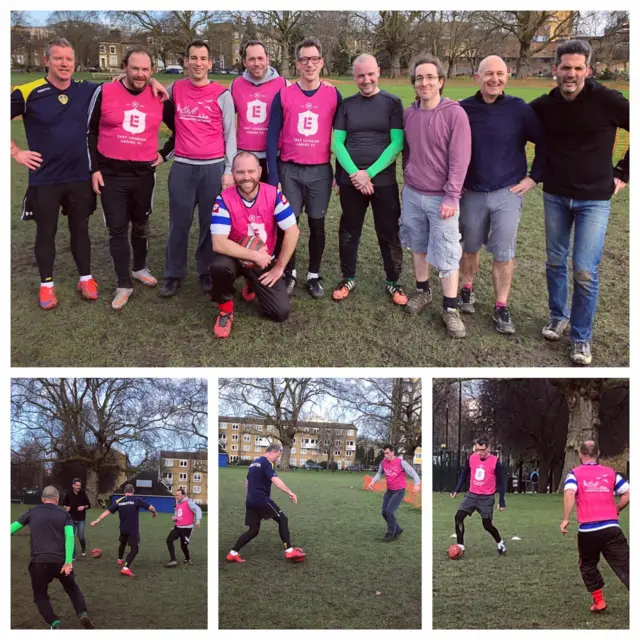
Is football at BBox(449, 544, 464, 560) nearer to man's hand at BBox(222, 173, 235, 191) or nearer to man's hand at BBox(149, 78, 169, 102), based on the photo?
man's hand at BBox(222, 173, 235, 191)

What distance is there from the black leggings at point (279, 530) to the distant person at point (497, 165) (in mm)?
2363

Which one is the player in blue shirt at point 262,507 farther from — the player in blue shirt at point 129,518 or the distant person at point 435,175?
the distant person at point 435,175

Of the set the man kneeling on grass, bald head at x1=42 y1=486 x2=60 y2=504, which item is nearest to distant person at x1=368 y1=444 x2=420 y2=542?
the man kneeling on grass

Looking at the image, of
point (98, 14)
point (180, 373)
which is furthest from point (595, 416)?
point (98, 14)

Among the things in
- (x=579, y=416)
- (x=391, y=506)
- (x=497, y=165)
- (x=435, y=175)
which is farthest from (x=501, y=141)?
(x=391, y=506)

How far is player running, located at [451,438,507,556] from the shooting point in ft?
15.0

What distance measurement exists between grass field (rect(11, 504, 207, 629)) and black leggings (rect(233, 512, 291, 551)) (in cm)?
30

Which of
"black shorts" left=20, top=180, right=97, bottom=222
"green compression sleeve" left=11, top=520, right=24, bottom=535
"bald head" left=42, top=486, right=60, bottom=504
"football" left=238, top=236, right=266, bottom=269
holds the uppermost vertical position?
"black shorts" left=20, top=180, right=97, bottom=222

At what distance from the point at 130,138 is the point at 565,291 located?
10.9ft

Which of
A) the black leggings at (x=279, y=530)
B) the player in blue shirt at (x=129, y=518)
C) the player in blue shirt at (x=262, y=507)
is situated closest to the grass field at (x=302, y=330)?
the player in blue shirt at (x=262, y=507)

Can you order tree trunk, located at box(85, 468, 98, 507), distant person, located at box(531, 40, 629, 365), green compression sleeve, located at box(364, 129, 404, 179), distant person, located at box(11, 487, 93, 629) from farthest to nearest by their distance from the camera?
tree trunk, located at box(85, 468, 98, 507) → green compression sleeve, located at box(364, 129, 404, 179) → distant person, located at box(11, 487, 93, 629) → distant person, located at box(531, 40, 629, 365)

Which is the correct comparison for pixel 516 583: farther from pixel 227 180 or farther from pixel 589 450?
pixel 227 180

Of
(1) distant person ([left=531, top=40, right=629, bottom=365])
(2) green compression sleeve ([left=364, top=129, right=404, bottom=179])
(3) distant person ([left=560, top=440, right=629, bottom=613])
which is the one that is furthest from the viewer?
(2) green compression sleeve ([left=364, top=129, right=404, bottom=179])

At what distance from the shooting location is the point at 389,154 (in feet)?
14.1
